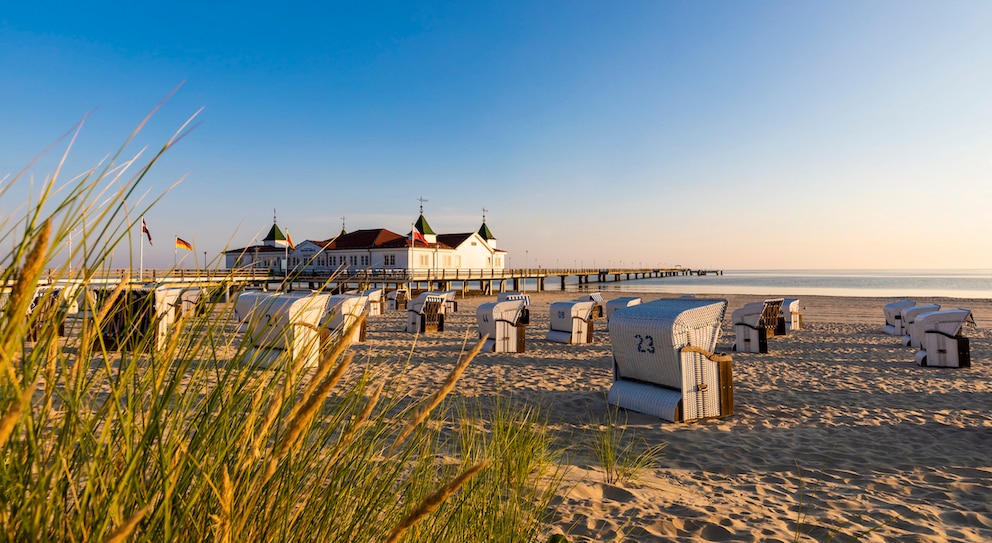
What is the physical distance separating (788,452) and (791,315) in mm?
11667

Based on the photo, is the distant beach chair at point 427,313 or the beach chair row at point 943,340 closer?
the beach chair row at point 943,340

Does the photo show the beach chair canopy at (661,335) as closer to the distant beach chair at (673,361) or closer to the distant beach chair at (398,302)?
the distant beach chair at (673,361)

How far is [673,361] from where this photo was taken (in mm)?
5512

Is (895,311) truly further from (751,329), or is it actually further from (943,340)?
(751,329)

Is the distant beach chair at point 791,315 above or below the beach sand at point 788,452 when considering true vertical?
above

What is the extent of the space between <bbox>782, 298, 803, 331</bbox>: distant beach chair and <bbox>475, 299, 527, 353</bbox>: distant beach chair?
8204 mm

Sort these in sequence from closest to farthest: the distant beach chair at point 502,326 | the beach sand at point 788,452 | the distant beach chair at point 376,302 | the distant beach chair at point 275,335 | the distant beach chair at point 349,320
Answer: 1. the distant beach chair at point 349,320
2. the distant beach chair at point 275,335
3. the beach sand at point 788,452
4. the distant beach chair at point 502,326
5. the distant beach chair at point 376,302

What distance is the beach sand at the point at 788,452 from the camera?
3.18 meters

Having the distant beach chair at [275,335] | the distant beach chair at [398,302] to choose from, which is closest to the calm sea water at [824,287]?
the distant beach chair at [398,302]

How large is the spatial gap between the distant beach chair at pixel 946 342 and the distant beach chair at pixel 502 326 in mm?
7239

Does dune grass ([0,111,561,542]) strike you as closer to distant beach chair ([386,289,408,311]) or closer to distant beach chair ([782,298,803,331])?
distant beach chair ([782,298,803,331])

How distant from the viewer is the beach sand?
3.18m

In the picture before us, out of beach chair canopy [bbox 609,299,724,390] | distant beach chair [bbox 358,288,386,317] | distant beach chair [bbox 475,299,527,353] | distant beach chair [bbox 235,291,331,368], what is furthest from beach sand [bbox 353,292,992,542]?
distant beach chair [bbox 358,288,386,317]

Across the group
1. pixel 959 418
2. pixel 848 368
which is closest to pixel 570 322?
pixel 848 368
